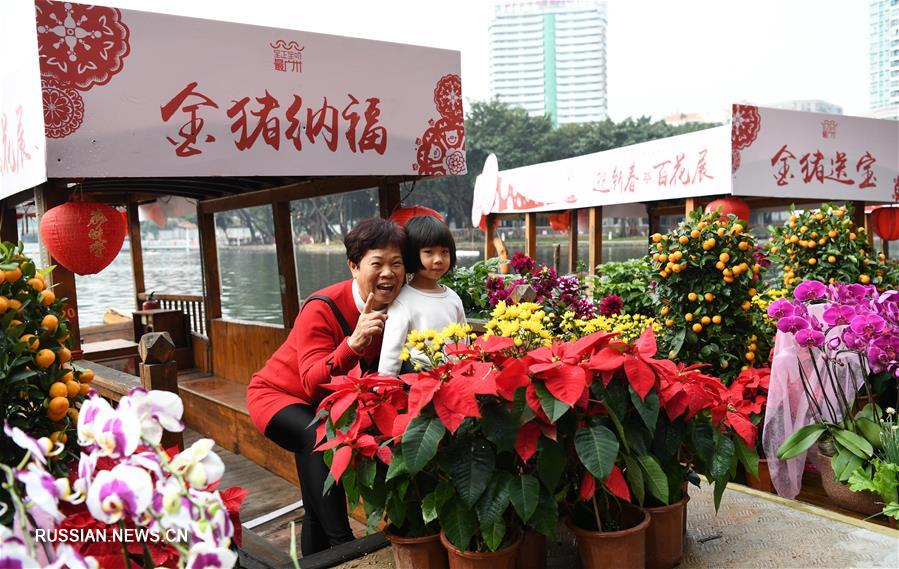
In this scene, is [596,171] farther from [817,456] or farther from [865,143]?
[817,456]

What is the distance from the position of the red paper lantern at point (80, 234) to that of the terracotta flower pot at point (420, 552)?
3004mm

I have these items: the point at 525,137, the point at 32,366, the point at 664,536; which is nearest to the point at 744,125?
the point at 664,536

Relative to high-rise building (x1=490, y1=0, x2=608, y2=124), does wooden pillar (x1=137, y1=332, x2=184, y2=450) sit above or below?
below

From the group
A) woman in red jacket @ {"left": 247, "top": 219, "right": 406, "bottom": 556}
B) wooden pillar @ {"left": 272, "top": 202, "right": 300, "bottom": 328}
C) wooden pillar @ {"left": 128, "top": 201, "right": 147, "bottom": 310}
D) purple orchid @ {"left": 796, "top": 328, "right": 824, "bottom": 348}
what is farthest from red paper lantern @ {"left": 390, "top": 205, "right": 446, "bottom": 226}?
wooden pillar @ {"left": 128, "top": 201, "right": 147, "bottom": 310}

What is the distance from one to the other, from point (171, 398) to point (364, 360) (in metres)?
1.52

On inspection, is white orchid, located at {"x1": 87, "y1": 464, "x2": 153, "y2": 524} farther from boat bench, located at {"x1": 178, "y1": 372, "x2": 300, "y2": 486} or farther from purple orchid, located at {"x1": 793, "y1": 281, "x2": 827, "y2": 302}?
boat bench, located at {"x1": 178, "y1": 372, "x2": 300, "y2": 486}

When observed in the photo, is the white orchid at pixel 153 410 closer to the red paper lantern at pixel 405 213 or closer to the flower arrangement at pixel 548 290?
the red paper lantern at pixel 405 213

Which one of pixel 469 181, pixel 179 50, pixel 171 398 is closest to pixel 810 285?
pixel 171 398

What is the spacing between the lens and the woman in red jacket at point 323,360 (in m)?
2.35

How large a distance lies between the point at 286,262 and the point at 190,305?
2267mm

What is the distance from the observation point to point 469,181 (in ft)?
123

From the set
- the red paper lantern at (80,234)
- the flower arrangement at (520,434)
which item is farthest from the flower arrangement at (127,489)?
the red paper lantern at (80,234)

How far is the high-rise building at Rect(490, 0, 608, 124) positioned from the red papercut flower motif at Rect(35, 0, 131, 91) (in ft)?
356

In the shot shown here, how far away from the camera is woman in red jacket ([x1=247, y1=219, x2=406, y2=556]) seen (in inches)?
92.6
